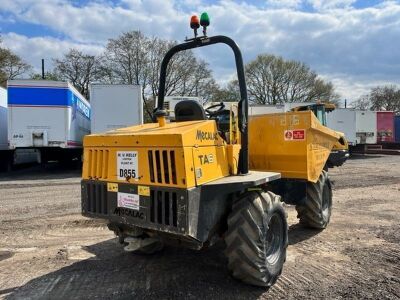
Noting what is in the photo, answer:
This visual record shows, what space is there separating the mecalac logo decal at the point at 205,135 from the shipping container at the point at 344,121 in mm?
22916

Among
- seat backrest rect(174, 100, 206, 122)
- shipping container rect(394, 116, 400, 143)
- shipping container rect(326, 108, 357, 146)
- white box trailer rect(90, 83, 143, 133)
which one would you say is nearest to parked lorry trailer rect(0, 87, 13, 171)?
white box trailer rect(90, 83, 143, 133)

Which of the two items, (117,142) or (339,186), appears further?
(339,186)

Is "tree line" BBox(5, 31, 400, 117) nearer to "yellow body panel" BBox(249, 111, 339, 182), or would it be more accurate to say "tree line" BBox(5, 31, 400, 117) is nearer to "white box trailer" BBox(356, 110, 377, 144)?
"white box trailer" BBox(356, 110, 377, 144)

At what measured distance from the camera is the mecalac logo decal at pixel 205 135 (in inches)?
168

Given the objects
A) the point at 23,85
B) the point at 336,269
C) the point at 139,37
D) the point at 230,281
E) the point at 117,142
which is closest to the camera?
the point at 117,142

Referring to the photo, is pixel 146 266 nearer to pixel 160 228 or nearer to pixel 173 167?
pixel 160 228

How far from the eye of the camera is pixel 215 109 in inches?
218

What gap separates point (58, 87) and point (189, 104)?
1285cm

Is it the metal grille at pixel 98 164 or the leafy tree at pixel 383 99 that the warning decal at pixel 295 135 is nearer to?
the metal grille at pixel 98 164

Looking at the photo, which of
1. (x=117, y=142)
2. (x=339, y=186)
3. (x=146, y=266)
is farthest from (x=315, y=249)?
(x=339, y=186)

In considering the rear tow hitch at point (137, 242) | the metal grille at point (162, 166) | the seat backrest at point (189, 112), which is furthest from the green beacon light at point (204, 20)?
the rear tow hitch at point (137, 242)

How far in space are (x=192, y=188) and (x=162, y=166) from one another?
357 mm

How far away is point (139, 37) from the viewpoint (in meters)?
40.7

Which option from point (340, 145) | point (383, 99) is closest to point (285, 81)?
point (383, 99)
